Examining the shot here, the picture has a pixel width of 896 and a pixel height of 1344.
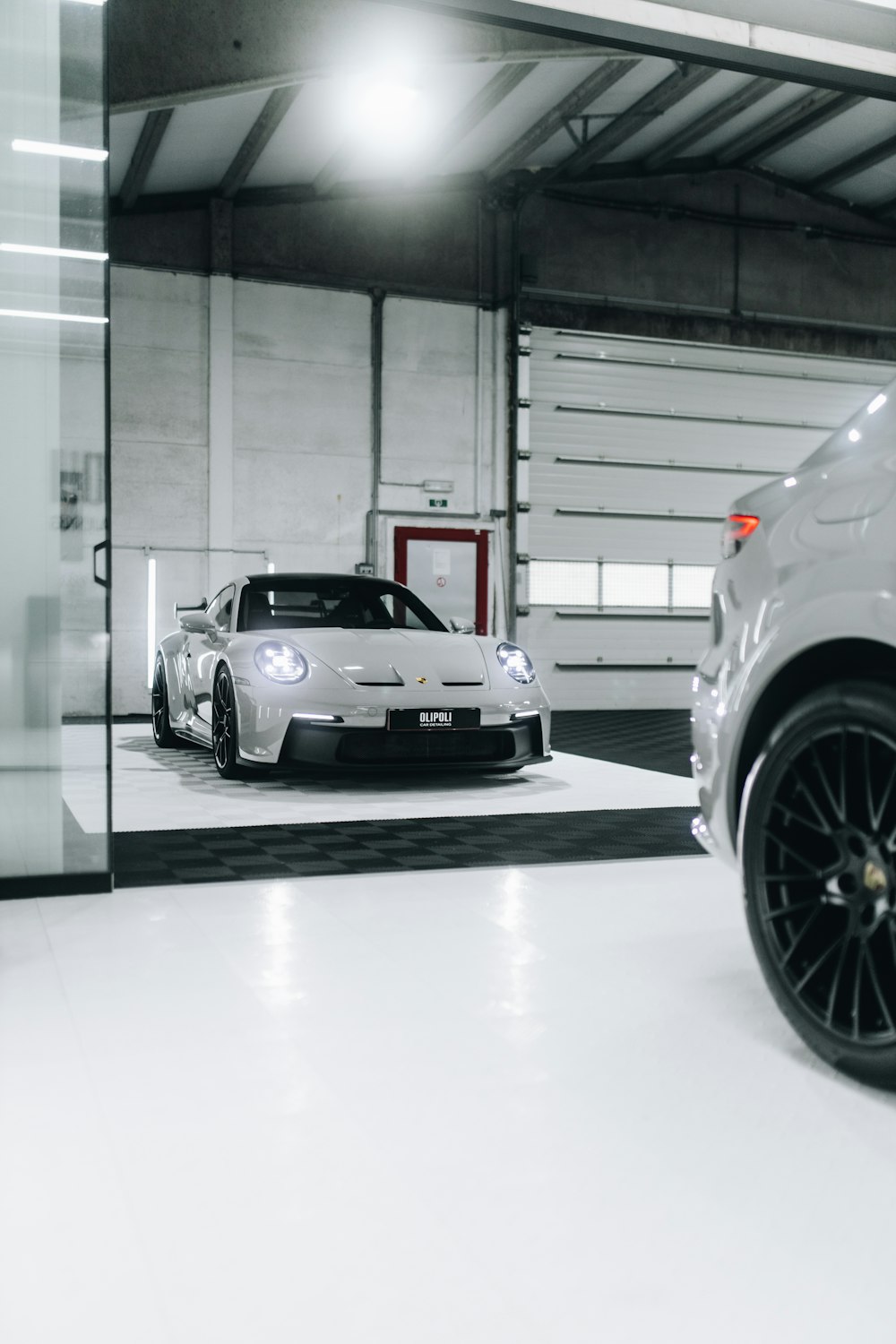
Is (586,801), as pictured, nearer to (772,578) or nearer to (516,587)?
(772,578)

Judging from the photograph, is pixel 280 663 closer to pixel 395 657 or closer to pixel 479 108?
pixel 395 657

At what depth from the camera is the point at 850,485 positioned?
2.35m

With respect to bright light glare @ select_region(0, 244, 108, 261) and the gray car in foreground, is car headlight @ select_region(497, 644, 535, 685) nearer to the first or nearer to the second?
bright light glare @ select_region(0, 244, 108, 261)

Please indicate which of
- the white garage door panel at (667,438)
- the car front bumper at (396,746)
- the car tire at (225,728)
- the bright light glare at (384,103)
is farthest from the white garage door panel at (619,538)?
the car front bumper at (396,746)

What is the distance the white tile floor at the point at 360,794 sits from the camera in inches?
226

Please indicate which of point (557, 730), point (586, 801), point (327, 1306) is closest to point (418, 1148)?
point (327, 1306)

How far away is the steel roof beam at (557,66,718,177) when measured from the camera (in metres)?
12.1

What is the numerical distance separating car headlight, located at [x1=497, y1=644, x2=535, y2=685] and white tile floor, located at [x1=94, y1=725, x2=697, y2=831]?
606 mm

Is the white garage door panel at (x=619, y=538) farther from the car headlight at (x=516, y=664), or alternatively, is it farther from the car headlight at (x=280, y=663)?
the car headlight at (x=280, y=663)

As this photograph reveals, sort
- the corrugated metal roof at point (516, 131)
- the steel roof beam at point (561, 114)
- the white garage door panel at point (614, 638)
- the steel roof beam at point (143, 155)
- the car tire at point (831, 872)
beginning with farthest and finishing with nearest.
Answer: the white garage door panel at point (614, 638) → the steel roof beam at point (561, 114) → the corrugated metal roof at point (516, 131) → the steel roof beam at point (143, 155) → the car tire at point (831, 872)

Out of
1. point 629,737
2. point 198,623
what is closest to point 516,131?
point 629,737

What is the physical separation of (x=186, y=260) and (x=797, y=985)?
495 inches

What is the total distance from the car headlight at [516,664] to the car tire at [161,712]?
9.64 feet

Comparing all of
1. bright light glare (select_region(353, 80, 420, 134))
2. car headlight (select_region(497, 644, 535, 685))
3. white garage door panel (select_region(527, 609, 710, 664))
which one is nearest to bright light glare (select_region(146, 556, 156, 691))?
white garage door panel (select_region(527, 609, 710, 664))
